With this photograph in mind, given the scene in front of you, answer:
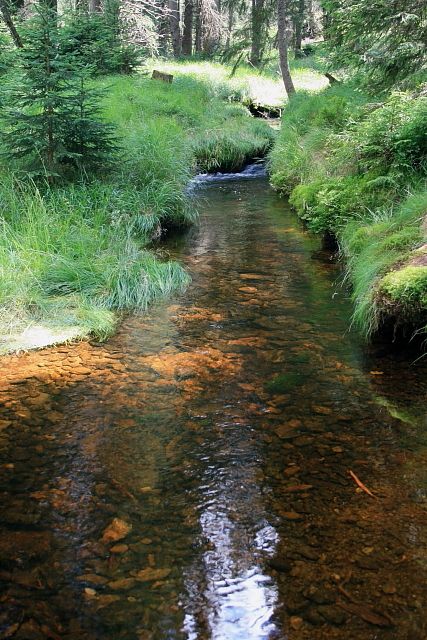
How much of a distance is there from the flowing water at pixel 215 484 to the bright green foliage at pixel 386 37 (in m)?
4.44

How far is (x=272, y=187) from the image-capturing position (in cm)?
1323

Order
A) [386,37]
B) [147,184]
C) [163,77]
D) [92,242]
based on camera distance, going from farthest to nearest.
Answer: [163,77] → [147,184] → [386,37] → [92,242]

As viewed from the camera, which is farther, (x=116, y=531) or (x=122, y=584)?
(x=116, y=531)

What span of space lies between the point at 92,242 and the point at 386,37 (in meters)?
5.42

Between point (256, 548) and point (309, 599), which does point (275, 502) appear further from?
point (309, 599)

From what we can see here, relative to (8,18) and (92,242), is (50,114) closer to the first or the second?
(92,242)

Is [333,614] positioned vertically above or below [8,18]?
below

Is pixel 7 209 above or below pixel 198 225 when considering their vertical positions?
above

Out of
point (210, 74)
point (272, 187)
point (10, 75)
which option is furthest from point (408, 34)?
point (210, 74)

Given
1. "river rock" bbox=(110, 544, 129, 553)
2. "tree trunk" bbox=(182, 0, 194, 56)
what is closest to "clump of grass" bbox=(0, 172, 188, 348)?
"river rock" bbox=(110, 544, 129, 553)

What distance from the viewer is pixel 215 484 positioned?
355cm

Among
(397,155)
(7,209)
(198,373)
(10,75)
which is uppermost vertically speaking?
(10,75)

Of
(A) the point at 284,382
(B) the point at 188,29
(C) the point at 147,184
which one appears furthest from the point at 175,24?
(A) the point at 284,382

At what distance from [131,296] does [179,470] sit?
10.9 ft
